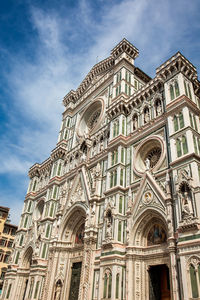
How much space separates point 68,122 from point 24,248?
1649cm

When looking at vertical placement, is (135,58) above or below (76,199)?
above

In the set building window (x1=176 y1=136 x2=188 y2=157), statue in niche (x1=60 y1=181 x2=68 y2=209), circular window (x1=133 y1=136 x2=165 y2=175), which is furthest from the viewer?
statue in niche (x1=60 y1=181 x2=68 y2=209)

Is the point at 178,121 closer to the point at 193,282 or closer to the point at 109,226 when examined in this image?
the point at 109,226

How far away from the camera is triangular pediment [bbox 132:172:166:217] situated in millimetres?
16172

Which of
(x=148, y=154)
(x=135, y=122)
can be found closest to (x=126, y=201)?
(x=148, y=154)

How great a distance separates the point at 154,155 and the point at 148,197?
380 cm

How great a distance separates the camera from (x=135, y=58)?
97.0 feet

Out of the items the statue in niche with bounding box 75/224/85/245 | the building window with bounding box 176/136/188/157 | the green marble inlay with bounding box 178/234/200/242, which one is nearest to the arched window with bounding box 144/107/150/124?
the building window with bounding box 176/136/188/157

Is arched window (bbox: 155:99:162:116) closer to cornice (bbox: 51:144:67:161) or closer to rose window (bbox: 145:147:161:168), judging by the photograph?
rose window (bbox: 145:147:161:168)

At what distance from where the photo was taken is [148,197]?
1720 cm

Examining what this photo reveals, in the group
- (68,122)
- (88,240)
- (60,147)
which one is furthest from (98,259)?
(68,122)

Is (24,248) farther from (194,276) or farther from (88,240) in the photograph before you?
(194,276)

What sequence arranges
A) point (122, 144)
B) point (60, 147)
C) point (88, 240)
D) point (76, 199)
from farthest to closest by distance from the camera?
point (60, 147), point (76, 199), point (122, 144), point (88, 240)

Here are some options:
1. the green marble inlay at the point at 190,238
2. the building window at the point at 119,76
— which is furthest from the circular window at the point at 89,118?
the green marble inlay at the point at 190,238
